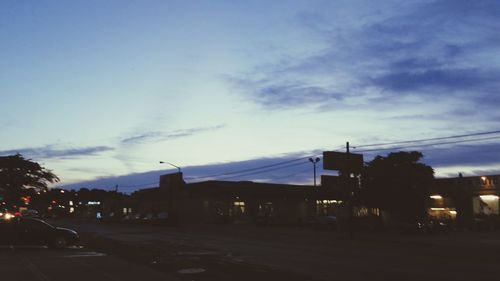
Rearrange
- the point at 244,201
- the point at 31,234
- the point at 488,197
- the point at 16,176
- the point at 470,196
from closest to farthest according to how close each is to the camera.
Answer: the point at 31,234
the point at 16,176
the point at 488,197
the point at 470,196
the point at 244,201

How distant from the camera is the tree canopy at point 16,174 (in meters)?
38.8

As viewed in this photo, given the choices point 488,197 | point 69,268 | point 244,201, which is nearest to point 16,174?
point 69,268

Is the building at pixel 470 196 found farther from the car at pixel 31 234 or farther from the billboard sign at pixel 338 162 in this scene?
the car at pixel 31 234

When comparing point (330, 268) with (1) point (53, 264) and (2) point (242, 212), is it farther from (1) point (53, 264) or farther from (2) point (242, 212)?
(2) point (242, 212)

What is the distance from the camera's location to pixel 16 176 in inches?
1542

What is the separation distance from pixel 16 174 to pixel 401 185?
36537 mm

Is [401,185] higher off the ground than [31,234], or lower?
higher

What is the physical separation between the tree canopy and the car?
16019 mm

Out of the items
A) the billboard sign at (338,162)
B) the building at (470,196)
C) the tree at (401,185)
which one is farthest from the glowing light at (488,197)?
the billboard sign at (338,162)

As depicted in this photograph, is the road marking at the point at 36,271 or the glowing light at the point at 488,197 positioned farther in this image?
the glowing light at the point at 488,197

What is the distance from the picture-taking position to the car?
2358 cm

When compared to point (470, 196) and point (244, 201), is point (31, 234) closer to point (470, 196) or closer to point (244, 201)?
point (470, 196)

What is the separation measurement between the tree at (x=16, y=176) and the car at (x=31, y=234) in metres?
16.0

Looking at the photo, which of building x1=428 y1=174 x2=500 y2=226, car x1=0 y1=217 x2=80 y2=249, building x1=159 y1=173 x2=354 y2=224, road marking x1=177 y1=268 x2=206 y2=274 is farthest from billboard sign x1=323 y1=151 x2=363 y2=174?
road marking x1=177 y1=268 x2=206 y2=274
